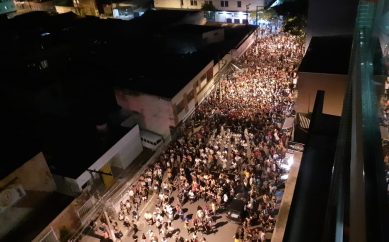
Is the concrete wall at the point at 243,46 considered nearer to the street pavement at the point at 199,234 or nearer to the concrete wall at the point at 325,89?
the concrete wall at the point at 325,89

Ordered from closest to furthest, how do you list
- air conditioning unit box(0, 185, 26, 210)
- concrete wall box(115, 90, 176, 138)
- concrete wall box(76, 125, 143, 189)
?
air conditioning unit box(0, 185, 26, 210), concrete wall box(76, 125, 143, 189), concrete wall box(115, 90, 176, 138)

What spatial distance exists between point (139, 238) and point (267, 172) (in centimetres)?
704

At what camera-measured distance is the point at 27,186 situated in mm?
14562

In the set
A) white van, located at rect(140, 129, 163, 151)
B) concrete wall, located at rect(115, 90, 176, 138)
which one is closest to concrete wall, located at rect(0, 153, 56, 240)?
white van, located at rect(140, 129, 163, 151)

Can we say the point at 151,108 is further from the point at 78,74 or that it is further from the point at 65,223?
the point at 78,74

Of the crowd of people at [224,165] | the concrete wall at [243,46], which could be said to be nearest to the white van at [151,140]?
the crowd of people at [224,165]

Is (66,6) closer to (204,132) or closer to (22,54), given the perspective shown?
(22,54)

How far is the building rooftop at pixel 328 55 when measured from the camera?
14.5 m

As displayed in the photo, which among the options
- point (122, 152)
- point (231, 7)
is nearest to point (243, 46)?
point (231, 7)

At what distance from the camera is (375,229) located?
9.82 feet

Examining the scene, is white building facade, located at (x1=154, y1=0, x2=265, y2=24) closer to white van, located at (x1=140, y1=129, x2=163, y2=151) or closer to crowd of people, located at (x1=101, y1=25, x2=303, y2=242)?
crowd of people, located at (x1=101, y1=25, x2=303, y2=242)

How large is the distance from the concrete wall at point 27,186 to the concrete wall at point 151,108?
7.65m

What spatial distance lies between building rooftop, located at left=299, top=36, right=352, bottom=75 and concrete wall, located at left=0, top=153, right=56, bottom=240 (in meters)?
12.7

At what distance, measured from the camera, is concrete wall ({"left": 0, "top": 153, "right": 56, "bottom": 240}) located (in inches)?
543
